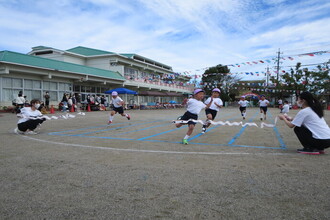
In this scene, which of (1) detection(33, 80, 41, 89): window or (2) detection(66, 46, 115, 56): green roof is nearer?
(1) detection(33, 80, 41, 89): window

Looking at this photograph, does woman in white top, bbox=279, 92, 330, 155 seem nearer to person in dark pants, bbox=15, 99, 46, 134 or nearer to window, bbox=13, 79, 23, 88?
person in dark pants, bbox=15, 99, 46, 134

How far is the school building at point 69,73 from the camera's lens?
18953 mm

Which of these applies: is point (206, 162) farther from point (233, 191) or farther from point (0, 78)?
point (0, 78)

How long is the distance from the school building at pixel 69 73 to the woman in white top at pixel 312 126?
19.6 m

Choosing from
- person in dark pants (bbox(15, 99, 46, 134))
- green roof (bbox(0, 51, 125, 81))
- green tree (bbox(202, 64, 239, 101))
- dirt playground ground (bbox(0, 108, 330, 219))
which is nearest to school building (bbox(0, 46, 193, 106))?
green roof (bbox(0, 51, 125, 81))

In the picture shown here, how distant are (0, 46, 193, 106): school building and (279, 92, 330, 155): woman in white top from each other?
19551 millimetres

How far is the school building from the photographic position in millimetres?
18953

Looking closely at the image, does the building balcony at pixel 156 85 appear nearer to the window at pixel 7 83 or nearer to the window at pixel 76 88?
the window at pixel 76 88

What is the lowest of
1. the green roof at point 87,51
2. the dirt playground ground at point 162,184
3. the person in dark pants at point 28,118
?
the dirt playground ground at point 162,184

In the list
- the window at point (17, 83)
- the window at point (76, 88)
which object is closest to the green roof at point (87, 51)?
the window at point (76, 88)

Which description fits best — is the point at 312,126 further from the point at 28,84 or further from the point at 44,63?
the point at 28,84

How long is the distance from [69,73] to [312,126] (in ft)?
73.8

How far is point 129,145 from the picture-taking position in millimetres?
5867

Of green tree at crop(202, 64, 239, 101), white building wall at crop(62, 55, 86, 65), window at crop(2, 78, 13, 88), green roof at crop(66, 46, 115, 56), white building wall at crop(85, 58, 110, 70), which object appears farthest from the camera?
green tree at crop(202, 64, 239, 101)
